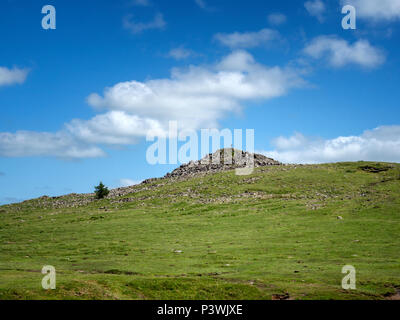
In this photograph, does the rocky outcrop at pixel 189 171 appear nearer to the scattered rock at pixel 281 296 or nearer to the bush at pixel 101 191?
the bush at pixel 101 191

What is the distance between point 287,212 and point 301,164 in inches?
1814

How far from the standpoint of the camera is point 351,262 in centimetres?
3322

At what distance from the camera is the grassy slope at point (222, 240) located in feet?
78.9

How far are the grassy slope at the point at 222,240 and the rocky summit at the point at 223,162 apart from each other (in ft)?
47.6

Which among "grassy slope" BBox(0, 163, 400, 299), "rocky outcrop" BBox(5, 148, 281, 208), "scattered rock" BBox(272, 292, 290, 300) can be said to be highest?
"rocky outcrop" BBox(5, 148, 281, 208)

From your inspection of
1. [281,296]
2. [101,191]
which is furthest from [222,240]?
[101,191]

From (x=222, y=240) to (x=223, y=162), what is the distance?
67.2 m

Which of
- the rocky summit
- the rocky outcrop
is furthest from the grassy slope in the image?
the rocky summit

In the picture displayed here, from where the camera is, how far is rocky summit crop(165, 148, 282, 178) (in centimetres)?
10812

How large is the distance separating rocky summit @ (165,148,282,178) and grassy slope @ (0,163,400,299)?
14508mm

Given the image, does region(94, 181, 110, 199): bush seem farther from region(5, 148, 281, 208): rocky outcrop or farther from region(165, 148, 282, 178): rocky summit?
region(165, 148, 282, 178): rocky summit
